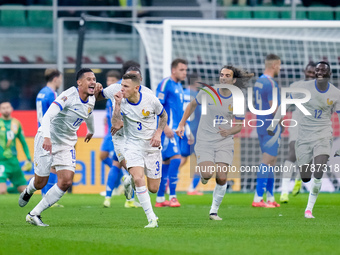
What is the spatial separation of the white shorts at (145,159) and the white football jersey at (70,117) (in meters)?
0.81

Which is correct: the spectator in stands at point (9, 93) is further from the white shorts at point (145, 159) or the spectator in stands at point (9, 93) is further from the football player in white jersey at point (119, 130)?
the white shorts at point (145, 159)

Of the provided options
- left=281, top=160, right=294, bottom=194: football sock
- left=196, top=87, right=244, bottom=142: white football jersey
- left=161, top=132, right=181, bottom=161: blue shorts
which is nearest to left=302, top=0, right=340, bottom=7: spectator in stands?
left=281, top=160, right=294, bottom=194: football sock

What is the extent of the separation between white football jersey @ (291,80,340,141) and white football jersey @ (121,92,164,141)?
2253mm

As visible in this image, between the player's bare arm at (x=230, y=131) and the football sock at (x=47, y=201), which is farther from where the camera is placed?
the player's bare arm at (x=230, y=131)

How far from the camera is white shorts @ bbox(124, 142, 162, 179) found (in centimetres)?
927

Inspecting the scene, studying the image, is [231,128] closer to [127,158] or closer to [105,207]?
[127,158]

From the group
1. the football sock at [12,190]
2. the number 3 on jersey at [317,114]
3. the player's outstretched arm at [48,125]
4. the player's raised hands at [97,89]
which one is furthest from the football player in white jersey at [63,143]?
the football sock at [12,190]

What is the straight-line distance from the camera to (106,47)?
69.3 ft

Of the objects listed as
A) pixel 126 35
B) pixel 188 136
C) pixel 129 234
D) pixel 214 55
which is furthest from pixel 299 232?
pixel 126 35

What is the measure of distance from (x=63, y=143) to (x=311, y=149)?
3252mm

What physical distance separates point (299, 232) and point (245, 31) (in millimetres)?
9723

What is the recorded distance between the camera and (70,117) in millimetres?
9859

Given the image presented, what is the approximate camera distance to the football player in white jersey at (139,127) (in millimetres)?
9234

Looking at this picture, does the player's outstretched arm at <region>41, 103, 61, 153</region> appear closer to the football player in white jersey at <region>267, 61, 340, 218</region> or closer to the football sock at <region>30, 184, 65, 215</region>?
the football sock at <region>30, 184, 65, 215</region>
